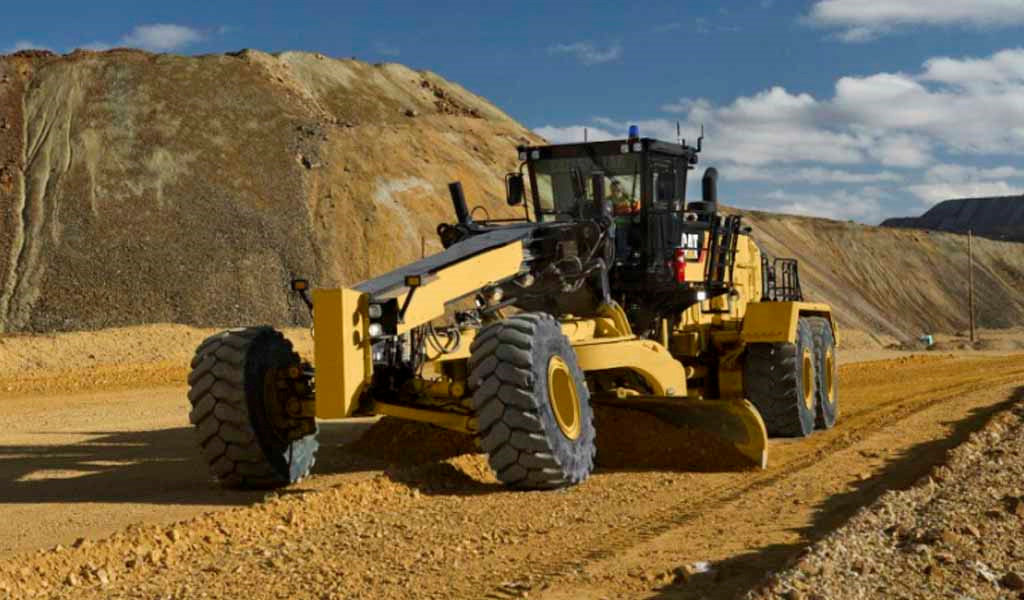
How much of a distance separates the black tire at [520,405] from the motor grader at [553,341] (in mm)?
14

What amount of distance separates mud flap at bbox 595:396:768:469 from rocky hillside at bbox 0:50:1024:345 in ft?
90.1

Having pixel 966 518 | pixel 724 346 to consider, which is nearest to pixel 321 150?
pixel 724 346

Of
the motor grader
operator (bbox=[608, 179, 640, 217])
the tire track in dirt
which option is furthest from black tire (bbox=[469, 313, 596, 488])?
operator (bbox=[608, 179, 640, 217])

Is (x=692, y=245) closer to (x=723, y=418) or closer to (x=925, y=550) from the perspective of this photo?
(x=723, y=418)

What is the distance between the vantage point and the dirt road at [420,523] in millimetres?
5844

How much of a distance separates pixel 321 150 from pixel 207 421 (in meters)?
39.5

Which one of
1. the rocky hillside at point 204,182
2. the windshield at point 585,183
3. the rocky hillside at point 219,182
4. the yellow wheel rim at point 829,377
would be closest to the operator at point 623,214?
the windshield at point 585,183

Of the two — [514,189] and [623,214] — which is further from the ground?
[514,189]

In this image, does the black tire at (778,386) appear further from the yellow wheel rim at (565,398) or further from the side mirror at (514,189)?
the yellow wheel rim at (565,398)

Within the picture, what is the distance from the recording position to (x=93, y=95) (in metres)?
48.4

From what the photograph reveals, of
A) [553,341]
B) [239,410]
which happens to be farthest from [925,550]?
[239,410]

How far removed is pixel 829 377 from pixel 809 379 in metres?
1.03

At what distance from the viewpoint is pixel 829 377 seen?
14203 millimetres

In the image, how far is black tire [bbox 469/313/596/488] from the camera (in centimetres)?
809
